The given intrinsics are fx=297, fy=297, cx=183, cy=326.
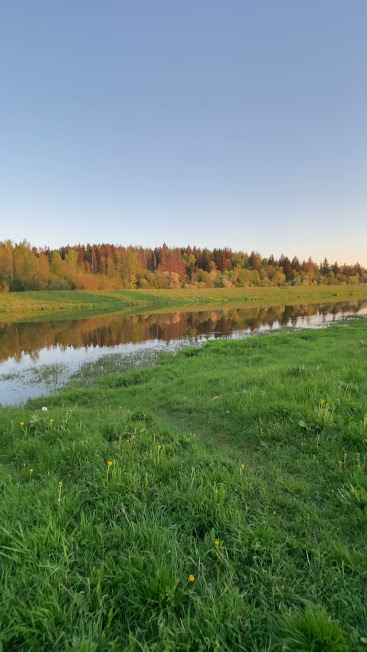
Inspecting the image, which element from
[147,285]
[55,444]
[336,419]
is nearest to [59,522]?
[55,444]

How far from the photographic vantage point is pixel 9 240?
7150 cm

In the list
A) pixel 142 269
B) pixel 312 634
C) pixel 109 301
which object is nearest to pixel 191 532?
pixel 312 634

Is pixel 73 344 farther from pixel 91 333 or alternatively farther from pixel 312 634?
pixel 312 634

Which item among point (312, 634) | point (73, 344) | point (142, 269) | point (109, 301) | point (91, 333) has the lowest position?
point (73, 344)

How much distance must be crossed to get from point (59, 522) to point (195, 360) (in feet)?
36.3

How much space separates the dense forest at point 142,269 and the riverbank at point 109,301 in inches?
367

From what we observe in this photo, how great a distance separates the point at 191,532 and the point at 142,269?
90.9 meters

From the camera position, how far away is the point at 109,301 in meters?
53.4

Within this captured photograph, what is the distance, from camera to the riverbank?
4019 cm

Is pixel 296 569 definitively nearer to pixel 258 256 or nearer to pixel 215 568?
pixel 215 568

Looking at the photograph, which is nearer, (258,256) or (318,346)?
(318,346)

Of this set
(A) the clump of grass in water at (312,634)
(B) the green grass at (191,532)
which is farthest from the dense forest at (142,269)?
(A) the clump of grass in water at (312,634)

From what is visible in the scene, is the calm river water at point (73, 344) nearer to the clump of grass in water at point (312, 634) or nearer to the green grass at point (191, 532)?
the green grass at point (191, 532)

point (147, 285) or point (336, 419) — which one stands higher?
point (147, 285)
